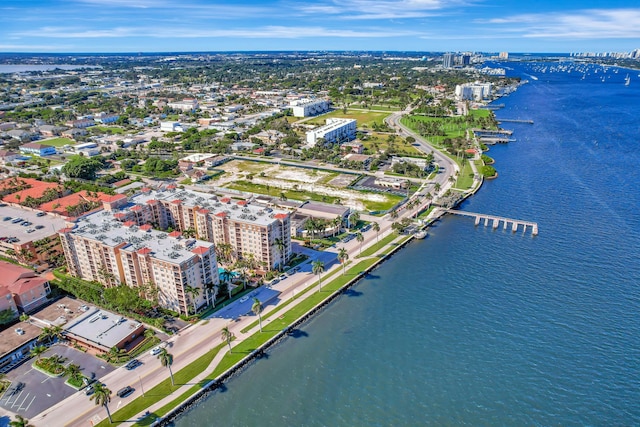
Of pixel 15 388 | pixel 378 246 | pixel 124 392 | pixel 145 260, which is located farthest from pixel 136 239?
pixel 378 246

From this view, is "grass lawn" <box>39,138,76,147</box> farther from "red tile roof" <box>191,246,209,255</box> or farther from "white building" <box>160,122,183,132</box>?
"red tile roof" <box>191,246,209,255</box>

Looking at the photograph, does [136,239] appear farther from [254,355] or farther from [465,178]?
[465,178]

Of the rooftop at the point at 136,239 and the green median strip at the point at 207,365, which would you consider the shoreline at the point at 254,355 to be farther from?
the rooftop at the point at 136,239

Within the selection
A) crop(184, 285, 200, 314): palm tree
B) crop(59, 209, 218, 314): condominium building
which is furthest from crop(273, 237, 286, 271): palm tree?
crop(184, 285, 200, 314): palm tree

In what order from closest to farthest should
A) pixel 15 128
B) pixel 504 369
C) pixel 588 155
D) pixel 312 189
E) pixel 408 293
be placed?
pixel 504 369, pixel 408 293, pixel 312 189, pixel 588 155, pixel 15 128

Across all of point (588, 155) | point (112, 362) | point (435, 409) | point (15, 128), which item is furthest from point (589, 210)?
point (15, 128)

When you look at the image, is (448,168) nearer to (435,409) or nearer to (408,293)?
(408,293)
